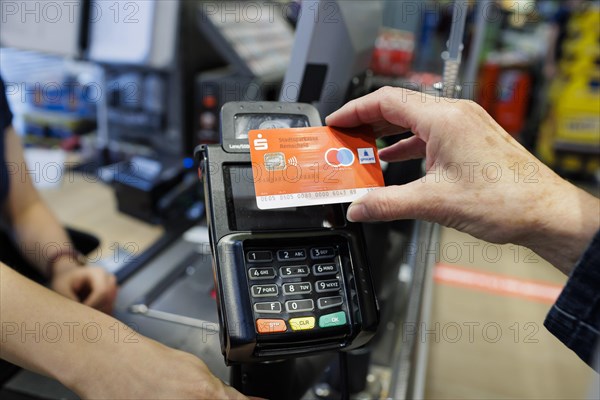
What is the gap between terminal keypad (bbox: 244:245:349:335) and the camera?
52 centimetres

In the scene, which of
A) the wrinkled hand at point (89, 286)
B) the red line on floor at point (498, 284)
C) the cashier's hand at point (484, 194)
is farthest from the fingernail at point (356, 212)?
the red line on floor at point (498, 284)

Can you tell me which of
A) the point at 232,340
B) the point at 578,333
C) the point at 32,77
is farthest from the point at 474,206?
the point at 32,77

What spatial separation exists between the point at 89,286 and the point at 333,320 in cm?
66

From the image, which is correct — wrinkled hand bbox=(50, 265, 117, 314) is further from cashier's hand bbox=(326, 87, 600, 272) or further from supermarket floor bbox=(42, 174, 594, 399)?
cashier's hand bbox=(326, 87, 600, 272)

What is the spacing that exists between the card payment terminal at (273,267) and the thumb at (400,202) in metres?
0.05

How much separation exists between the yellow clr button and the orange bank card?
0.12m

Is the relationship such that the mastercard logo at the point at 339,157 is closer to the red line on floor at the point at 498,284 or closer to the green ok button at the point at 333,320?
the green ok button at the point at 333,320

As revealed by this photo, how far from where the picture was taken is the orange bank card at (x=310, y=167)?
21.7 inches

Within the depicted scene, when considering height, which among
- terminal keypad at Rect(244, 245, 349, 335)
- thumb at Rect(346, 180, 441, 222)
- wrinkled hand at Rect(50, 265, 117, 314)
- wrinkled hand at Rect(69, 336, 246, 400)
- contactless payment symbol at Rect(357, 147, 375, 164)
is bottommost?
wrinkled hand at Rect(50, 265, 117, 314)

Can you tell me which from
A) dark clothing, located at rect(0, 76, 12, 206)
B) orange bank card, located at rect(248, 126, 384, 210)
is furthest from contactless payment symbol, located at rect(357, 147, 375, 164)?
dark clothing, located at rect(0, 76, 12, 206)

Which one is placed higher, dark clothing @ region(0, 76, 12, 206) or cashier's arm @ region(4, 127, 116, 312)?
dark clothing @ region(0, 76, 12, 206)

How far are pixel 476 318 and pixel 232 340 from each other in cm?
177

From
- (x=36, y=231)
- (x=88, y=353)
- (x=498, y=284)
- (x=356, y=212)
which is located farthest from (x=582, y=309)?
(x=498, y=284)

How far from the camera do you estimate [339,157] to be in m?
0.59
